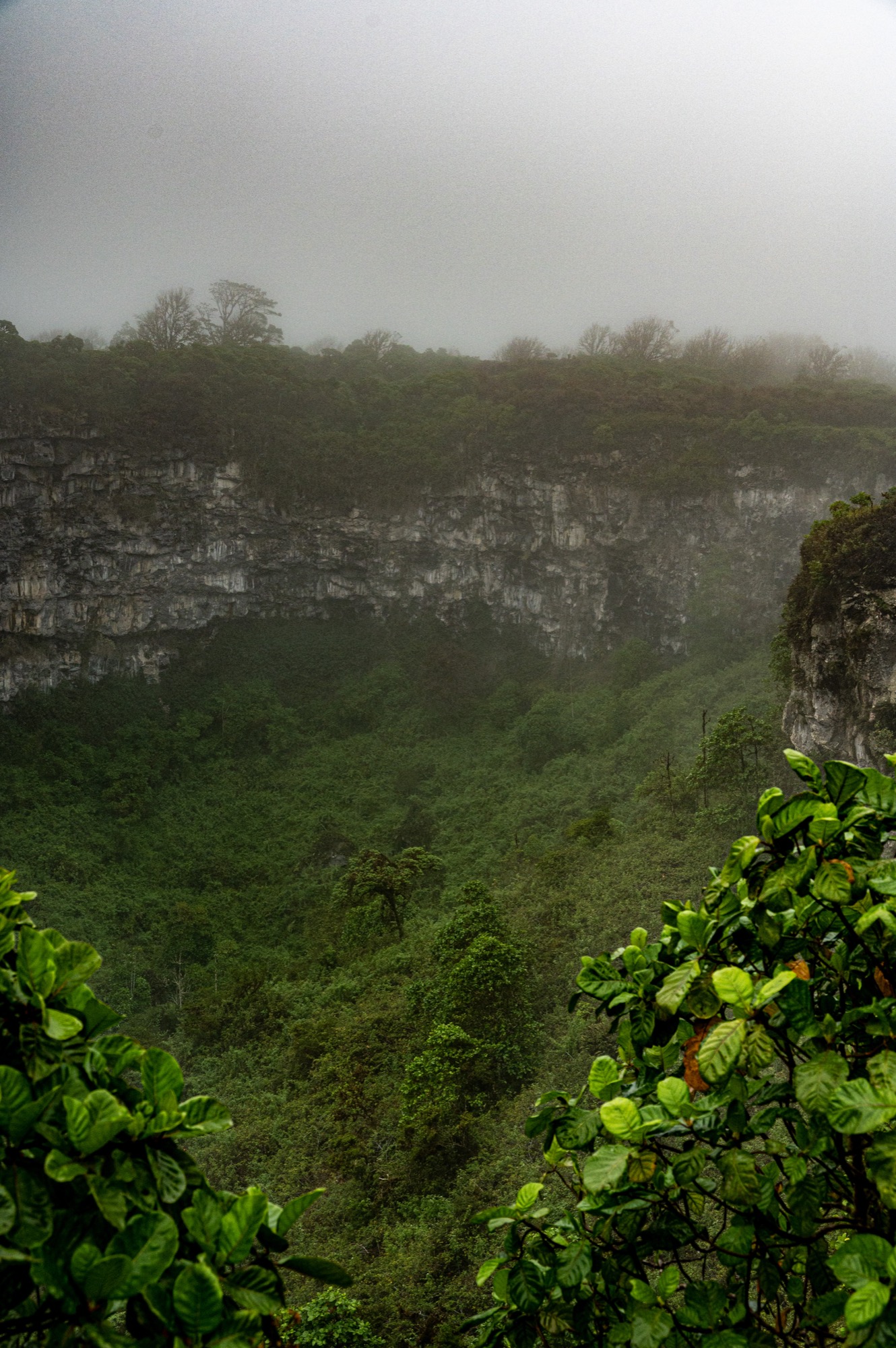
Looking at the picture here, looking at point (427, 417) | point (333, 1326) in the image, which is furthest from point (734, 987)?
point (427, 417)

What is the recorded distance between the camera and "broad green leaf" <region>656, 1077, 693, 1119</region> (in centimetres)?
114

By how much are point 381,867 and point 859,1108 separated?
46.5ft

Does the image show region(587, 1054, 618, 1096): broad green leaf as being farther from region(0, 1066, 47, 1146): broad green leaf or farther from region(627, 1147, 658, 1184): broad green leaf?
region(0, 1066, 47, 1146): broad green leaf

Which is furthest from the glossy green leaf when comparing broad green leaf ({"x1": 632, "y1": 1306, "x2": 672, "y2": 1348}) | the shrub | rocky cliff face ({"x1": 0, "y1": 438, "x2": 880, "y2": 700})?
rocky cliff face ({"x1": 0, "y1": 438, "x2": 880, "y2": 700})

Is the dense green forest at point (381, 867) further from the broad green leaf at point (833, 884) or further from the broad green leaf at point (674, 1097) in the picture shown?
the broad green leaf at point (833, 884)

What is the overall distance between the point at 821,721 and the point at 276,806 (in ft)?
52.5

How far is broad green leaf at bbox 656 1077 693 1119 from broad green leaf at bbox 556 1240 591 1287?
1.21ft

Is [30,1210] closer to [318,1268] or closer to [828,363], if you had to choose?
[318,1268]

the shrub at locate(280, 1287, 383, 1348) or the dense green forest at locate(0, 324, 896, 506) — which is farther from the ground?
the dense green forest at locate(0, 324, 896, 506)

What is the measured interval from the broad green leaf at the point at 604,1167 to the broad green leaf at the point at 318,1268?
1.17 ft

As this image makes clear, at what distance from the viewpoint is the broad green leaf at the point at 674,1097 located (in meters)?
1.14

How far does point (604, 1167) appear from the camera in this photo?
1109mm

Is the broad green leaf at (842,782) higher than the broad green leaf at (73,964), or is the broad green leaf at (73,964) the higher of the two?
the broad green leaf at (842,782)

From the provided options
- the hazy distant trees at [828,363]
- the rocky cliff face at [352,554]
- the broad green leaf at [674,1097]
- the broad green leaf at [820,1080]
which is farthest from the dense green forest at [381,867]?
the hazy distant trees at [828,363]
